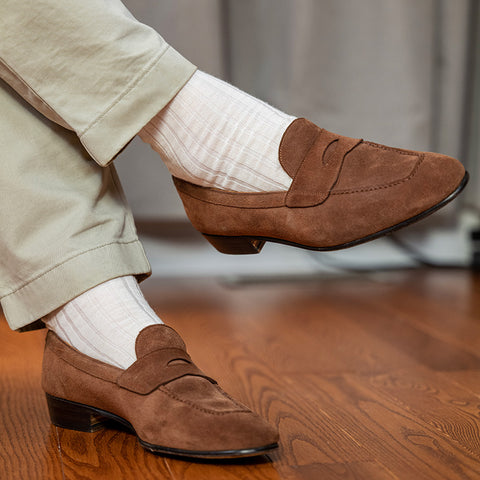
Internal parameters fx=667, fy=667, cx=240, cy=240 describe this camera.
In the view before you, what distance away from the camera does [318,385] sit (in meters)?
0.81

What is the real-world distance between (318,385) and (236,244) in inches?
8.9

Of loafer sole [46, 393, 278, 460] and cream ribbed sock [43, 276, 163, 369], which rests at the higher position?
cream ribbed sock [43, 276, 163, 369]

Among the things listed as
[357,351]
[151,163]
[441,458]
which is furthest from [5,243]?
[151,163]

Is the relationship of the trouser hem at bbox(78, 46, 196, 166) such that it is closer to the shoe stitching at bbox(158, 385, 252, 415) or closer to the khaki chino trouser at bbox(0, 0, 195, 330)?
the khaki chino trouser at bbox(0, 0, 195, 330)

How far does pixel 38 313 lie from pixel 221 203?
208mm

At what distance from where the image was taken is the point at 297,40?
1.66 meters

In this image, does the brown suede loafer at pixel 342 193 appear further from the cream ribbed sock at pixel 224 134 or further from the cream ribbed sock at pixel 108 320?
the cream ribbed sock at pixel 108 320

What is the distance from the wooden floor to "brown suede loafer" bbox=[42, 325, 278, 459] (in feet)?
0.07

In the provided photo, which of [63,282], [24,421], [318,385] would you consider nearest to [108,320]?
[63,282]

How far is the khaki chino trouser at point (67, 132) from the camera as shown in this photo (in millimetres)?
593

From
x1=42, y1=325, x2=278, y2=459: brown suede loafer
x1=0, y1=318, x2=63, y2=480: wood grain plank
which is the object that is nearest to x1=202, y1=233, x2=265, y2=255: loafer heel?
x1=42, y1=325, x2=278, y2=459: brown suede loafer

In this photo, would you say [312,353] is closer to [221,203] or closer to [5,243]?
[221,203]

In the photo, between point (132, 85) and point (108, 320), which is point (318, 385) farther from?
point (132, 85)

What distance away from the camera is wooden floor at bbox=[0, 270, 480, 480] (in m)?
0.57
